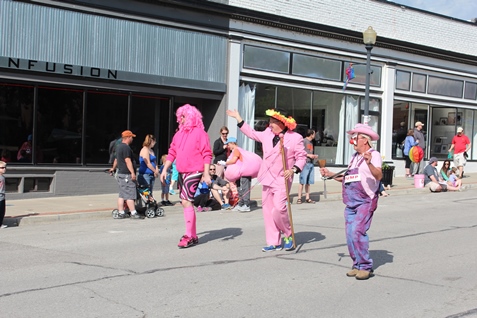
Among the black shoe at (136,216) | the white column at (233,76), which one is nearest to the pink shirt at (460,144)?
the white column at (233,76)

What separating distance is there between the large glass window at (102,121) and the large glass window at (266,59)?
4.50 meters

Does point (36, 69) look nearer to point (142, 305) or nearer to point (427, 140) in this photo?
point (142, 305)

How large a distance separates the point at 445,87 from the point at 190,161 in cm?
2002

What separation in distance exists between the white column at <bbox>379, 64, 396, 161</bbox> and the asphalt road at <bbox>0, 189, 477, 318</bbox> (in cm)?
1209

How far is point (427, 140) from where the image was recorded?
87.8 ft

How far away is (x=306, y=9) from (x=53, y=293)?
55.1ft

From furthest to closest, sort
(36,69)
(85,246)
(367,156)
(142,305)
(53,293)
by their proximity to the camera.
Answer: (36,69), (85,246), (367,156), (53,293), (142,305)

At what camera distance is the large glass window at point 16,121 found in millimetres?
15508

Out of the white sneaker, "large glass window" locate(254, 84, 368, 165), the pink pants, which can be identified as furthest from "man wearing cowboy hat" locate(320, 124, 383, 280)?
"large glass window" locate(254, 84, 368, 165)

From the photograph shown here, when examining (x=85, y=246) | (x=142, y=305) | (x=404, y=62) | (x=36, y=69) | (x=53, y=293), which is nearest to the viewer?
(x=142, y=305)

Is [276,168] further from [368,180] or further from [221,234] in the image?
[221,234]

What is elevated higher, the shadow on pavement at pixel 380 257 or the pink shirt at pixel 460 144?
the pink shirt at pixel 460 144

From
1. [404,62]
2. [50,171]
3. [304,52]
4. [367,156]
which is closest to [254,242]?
[367,156]

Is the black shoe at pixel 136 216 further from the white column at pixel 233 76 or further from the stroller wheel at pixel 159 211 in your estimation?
the white column at pixel 233 76
